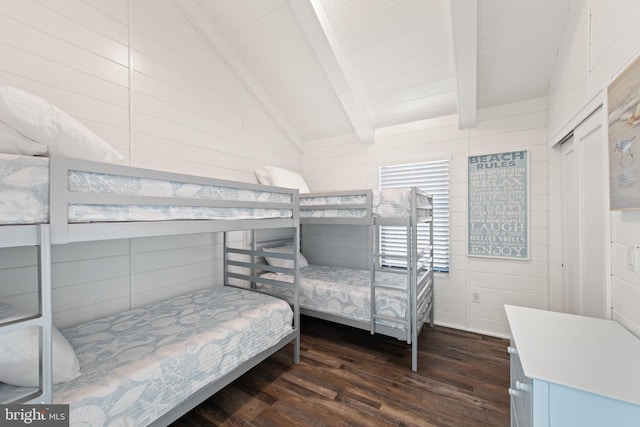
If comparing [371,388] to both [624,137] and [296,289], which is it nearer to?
[296,289]

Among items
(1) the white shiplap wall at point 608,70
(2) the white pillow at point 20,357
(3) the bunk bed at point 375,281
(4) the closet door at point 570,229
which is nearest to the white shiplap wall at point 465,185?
(4) the closet door at point 570,229

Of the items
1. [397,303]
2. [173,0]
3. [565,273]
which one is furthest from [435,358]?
[173,0]

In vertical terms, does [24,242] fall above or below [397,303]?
above

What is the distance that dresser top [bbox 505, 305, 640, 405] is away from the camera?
0.85 meters

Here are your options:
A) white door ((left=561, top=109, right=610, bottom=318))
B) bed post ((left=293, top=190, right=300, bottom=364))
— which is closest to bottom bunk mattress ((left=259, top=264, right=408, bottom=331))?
bed post ((left=293, top=190, right=300, bottom=364))

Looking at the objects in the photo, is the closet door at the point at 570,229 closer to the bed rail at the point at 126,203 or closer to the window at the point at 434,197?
the window at the point at 434,197

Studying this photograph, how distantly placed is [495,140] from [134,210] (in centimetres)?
325

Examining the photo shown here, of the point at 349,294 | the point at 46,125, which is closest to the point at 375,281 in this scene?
the point at 349,294

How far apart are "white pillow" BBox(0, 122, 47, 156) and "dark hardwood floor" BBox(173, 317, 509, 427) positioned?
1.70 metres

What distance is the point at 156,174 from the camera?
1342 mm

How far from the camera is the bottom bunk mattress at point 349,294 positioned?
2.32 meters

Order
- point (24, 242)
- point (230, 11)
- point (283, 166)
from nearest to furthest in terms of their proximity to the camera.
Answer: point (24, 242)
point (230, 11)
point (283, 166)

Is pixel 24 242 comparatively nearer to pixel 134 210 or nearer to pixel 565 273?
pixel 134 210

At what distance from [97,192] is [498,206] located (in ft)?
10.8
